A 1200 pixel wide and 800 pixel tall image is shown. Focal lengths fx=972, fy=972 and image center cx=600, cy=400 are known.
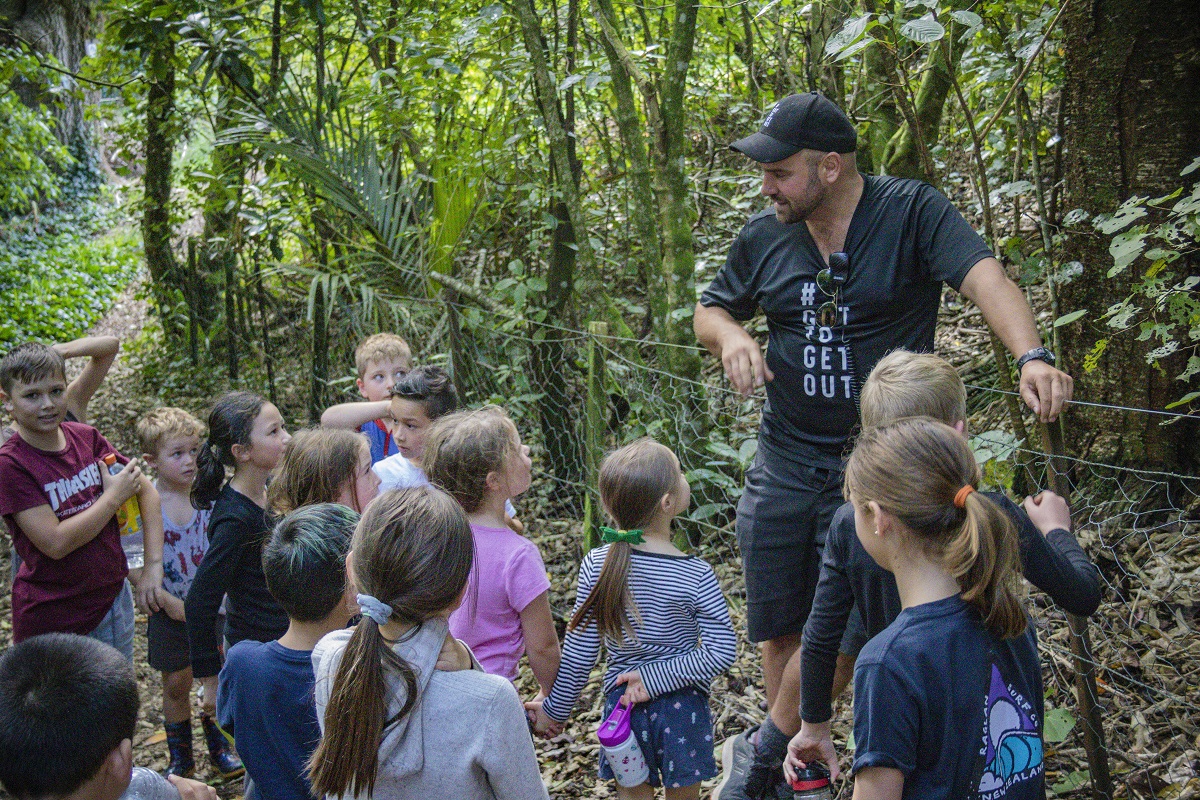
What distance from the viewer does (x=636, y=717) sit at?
2.72 meters

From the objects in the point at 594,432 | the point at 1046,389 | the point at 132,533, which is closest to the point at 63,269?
the point at 132,533

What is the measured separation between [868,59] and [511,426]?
3092 mm

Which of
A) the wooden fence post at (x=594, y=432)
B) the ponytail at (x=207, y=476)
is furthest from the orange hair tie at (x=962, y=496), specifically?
the wooden fence post at (x=594, y=432)

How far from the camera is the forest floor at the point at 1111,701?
2.88 metres

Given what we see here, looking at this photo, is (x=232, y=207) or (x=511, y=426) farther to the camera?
(x=232, y=207)

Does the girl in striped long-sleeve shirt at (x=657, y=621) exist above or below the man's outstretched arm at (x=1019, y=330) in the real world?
below

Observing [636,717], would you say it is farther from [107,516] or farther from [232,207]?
[232,207]

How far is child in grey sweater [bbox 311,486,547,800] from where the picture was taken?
1745 mm

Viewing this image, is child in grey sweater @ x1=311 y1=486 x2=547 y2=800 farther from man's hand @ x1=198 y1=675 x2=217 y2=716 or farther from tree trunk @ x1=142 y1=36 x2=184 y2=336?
tree trunk @ x1=142 y1=36 x2=184 y2=336

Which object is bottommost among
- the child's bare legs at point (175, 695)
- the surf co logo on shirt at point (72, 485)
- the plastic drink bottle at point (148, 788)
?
the child's bare legs at point (175, 695)

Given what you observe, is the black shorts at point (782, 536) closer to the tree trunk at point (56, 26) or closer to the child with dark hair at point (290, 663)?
the child with dark hair at point (290, 663)

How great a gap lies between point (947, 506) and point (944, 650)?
249mm

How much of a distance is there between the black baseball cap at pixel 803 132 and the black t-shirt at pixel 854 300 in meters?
0.17

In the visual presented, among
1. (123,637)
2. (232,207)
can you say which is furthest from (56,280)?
(123,637)
